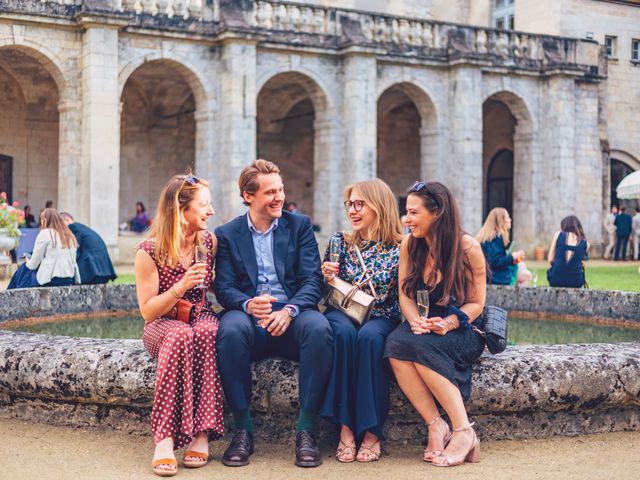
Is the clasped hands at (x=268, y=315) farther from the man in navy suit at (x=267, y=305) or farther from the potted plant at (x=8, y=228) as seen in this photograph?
the potted plant at (x=8, y=228)

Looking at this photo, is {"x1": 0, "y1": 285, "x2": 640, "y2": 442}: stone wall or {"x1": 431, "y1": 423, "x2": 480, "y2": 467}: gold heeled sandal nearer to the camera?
{"x1": 431, "y1": 423, "x2": 480, "y2": 467}: gold heeled sandal

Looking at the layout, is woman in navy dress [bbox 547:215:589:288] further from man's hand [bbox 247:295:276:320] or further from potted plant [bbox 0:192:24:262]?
potted plant [bbox 0:192:24:262]

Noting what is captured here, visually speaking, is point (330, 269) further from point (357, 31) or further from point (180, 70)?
point (357, 31)

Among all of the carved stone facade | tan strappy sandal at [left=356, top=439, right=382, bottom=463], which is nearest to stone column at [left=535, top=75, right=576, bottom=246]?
the carved stone facade

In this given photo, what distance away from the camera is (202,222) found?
5.88 m

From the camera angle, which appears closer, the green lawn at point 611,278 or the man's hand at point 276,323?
the man's hand at point 276,323

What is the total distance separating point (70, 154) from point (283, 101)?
9894 mm

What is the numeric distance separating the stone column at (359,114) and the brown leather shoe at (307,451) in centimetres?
2010

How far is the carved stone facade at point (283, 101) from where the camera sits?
22594 millimetres

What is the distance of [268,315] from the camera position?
18.5 feet

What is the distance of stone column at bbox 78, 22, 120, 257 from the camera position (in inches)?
876

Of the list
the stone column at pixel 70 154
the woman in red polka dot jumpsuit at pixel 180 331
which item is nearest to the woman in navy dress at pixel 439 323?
Result: the woman in red polka dot jumpsuit at pixel 180 331

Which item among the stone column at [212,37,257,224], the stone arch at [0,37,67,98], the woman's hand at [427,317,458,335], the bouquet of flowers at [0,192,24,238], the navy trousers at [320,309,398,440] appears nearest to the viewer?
the navy trousers at [320,309,398,440]

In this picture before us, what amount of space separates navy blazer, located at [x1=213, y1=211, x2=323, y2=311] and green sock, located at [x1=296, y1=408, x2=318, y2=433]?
0.75 m
